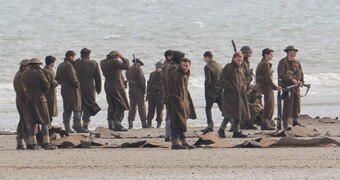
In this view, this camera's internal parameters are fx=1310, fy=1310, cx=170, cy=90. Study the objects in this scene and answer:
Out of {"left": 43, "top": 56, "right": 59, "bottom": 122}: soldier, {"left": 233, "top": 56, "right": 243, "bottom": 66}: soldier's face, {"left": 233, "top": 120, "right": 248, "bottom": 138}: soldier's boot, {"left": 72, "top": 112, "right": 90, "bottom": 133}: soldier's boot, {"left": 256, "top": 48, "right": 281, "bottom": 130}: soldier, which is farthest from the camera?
{"left": 72, "top": 112, "right": 90, "bottom": 133}: soldier's boot

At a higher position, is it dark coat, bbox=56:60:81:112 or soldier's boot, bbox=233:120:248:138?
dark coat, bbox=56:60:81:112

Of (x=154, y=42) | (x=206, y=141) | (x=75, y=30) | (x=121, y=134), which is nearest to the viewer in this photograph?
(x=206, y=141)

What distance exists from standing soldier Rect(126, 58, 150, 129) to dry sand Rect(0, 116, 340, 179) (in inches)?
274

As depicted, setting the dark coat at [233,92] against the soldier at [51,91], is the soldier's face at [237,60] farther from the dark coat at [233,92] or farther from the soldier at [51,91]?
the soldier at [51,91]

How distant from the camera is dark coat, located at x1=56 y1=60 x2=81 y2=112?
24.6m

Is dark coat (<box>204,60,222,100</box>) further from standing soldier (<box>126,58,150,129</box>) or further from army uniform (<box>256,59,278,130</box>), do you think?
standing soldier (<box>126,58,150,129</box>)

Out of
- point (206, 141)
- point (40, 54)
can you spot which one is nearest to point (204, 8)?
point (40, 54)

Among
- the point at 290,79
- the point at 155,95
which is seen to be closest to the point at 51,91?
the point at 155,95

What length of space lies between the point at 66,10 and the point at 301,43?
685 inches

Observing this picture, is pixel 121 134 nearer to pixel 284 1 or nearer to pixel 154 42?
pixel 154 42

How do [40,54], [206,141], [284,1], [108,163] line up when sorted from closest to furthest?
[108,163], [206,141], [40,54], [284,1]

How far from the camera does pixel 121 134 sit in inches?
933

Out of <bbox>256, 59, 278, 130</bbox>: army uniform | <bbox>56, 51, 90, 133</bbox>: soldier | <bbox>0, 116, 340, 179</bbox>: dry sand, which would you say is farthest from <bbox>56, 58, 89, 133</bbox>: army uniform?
<bbox>0, 116, 340, 179</bbox>: dry sand

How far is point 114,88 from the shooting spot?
25656mm
